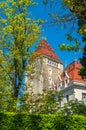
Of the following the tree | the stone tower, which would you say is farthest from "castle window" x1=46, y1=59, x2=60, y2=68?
the tree

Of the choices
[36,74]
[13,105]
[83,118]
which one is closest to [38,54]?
[36,74]

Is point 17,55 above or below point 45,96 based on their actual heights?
above

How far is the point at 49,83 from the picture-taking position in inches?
2876

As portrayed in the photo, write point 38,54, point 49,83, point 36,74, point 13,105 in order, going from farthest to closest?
1. point 49,83
2. point 36,74
3. point 38,54
4. point 13,105

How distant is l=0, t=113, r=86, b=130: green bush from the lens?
1560 cm

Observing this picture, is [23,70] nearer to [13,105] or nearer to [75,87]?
[13,105]

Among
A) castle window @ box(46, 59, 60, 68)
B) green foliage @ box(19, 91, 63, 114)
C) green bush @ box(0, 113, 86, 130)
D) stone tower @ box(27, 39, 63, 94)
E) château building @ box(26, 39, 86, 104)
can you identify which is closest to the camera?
green bush @ box(0, 113, 86, 130)

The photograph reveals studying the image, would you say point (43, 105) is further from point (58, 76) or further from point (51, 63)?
point (51, 63)

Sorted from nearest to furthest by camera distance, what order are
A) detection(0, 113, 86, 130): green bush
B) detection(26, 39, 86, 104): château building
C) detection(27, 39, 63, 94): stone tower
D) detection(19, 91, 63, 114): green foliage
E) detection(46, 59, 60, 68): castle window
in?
detection(0, 113, 86, 130): green bush
detection(19, 91, 63, 114): green foliage
detection(26, 39, 86, 104): château building
detection(27, 39, 63, 94): stone tower
detection(46, 59, 60, 68): castle window

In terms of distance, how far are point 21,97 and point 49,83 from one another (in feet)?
165

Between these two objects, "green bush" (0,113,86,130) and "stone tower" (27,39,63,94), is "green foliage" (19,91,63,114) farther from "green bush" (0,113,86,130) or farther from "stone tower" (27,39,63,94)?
"stone tower" (27,39,63,94)

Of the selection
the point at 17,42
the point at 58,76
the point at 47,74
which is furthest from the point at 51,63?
the point at 17,42

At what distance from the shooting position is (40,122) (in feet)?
53.2

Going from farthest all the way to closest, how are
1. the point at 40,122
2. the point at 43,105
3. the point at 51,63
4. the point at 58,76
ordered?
1. the point at 51,63
2. the point at 58,76
3. the point at 43,105
4. the point at 40,122
